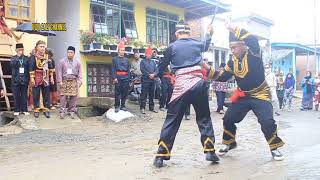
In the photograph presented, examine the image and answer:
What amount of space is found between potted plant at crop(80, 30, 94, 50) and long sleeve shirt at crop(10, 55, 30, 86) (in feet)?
14.6

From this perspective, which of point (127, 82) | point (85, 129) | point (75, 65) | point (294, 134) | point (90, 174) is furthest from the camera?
point (127, 82)

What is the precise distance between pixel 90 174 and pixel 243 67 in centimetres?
259

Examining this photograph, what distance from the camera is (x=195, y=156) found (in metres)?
6.55

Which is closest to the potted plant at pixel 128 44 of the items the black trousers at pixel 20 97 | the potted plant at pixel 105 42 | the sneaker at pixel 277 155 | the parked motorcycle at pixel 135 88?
the potted plant at pixel 105 42

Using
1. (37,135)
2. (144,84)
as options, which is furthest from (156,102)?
(37,135)

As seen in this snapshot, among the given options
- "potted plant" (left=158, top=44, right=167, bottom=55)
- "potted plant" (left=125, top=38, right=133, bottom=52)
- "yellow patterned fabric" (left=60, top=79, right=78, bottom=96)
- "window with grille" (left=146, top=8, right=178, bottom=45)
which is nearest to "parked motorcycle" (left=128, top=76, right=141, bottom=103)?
"potted plant" (left=125, top=38, right=133, bottom=52)

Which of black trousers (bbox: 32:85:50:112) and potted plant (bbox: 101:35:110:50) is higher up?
potted plant (bbox: 101:35:110:50)

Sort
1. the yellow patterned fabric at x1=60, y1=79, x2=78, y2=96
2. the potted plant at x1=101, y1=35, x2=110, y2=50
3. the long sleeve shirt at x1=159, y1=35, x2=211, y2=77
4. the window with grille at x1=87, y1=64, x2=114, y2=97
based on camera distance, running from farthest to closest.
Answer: the window with grille at x1=87, y1=64, x2=114, y2=97, the potted plant at x1=101, y1=35, x2=110, y2=50, the yellow patterned fabric at x1=60, y1=79, x2=78, y2=96, the long sleeve shirt at x1=159, y1=35, x2=211, y2=77

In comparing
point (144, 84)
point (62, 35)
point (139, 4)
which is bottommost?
point (144, 84)

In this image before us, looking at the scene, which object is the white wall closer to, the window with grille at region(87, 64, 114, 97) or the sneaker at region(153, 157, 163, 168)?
the window with grille at region(87, 64, 114, 97)

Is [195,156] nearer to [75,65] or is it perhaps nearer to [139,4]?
[75,65]

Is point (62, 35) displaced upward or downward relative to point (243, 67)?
upward

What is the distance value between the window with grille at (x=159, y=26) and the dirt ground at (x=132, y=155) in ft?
27.2

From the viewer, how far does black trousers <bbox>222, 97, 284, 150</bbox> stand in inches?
241
